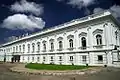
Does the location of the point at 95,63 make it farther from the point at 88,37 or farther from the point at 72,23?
the point at 72,23

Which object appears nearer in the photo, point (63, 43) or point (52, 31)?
point (63, 43)

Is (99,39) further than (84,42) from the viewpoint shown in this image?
No

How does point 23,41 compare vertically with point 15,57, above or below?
above

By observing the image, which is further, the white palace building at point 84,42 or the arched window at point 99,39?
the arched window at point 99,39

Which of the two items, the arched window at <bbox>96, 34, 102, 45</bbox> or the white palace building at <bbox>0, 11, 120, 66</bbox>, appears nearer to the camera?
the white palace building at <bbox>0, 11, 120, 66</bbox>

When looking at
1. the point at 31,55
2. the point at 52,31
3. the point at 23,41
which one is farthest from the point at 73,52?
the point at 23,41

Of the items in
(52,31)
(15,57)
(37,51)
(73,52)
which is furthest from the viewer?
(15,57)

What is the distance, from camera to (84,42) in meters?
27.0

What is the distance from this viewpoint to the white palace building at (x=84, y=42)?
76.0 ft

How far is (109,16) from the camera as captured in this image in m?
23.1

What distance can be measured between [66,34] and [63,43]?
221cm

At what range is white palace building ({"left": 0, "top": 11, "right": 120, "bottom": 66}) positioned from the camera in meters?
23.2

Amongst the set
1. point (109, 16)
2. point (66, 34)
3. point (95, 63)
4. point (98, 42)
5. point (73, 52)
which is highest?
point (109, 16)

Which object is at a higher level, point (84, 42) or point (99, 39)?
point (99, 39)
